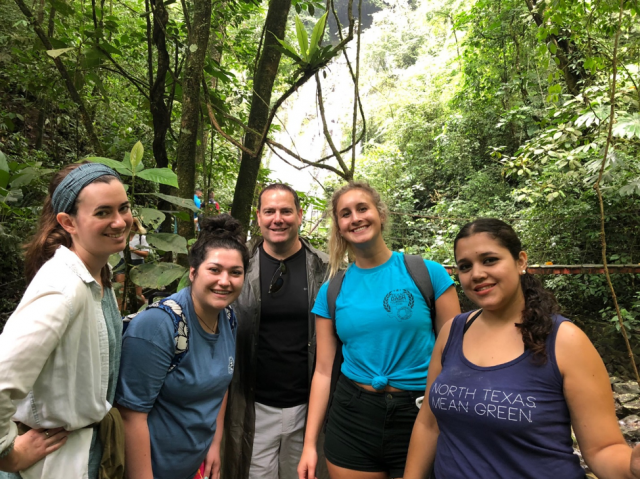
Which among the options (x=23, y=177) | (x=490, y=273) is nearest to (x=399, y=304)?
(x=490, y=273)

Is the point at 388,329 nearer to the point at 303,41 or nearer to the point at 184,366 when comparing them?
the point at 184,366

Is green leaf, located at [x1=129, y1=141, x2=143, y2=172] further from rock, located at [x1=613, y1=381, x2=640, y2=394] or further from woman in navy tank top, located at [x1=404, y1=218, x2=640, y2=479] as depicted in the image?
Result: rock, located at [x1=613, y1=381, x2=640, y2=394]

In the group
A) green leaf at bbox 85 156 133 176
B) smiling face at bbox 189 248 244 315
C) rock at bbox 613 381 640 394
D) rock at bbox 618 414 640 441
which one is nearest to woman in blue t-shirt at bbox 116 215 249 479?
smiling face at bbox 189 248 244 315

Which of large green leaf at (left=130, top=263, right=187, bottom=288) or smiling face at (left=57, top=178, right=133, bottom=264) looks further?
large green leaf at (left=130, top=263, right=187, bottom=288)

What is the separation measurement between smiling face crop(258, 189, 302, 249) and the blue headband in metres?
0.80

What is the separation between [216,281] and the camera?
4.46ft

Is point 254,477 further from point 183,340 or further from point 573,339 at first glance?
point 573,339

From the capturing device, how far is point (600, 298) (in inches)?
218

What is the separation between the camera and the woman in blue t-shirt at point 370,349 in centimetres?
135

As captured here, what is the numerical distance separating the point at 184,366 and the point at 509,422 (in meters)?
0.91

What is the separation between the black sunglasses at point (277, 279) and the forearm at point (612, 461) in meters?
1.23

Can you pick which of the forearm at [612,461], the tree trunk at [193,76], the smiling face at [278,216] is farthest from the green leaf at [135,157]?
the forearm at [612,461]

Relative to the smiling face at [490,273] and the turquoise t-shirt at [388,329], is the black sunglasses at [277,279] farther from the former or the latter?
the smiling face at [490,273]

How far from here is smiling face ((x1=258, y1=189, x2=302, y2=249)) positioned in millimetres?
1776
